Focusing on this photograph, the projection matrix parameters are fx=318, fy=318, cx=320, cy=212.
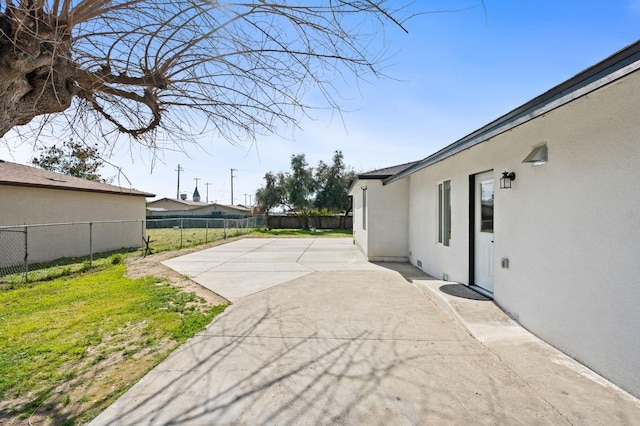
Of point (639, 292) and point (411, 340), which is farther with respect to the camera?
point (411, 340)

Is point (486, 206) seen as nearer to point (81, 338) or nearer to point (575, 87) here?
point (575, 87)

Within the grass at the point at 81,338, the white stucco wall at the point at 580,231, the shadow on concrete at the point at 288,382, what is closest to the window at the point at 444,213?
the white stucco wall at the point at 580,231

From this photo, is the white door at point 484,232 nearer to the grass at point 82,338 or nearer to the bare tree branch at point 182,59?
the bare tree branch at point 182,59

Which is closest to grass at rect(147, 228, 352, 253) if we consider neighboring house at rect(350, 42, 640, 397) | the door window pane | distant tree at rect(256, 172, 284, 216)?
distant tree at rect(256, 172, 284, 216)

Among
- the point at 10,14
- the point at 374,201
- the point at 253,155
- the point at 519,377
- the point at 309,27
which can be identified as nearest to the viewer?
the point at 10,14

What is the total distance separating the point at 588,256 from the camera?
301cm

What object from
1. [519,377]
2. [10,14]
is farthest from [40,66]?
[519,377]

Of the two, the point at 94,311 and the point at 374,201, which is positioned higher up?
the point at 374,201

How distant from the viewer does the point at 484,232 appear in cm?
551

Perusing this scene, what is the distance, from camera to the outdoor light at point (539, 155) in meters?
3.66

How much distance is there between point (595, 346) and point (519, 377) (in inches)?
29.1

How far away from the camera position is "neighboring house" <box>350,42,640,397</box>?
258cm

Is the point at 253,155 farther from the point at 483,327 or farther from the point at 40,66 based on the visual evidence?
the point at 483,327

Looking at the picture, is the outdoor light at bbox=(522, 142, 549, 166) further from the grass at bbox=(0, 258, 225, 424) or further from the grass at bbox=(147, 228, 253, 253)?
the grass at bbox=(147, 228, 253, 253)
